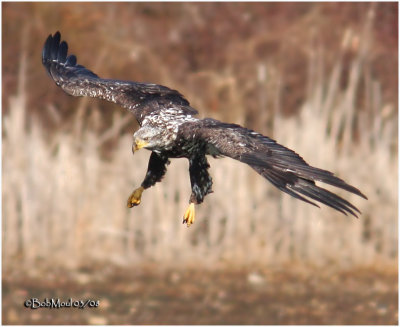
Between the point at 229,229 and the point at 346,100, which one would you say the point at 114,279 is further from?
the point at 346,100

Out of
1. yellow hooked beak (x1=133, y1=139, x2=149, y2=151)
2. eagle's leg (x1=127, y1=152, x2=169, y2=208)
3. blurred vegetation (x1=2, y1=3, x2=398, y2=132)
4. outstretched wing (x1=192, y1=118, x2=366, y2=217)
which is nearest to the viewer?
outstretched wing (x1=192, y1=118, x2=366, y2=217)

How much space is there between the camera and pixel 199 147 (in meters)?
7.11

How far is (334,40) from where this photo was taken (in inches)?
714

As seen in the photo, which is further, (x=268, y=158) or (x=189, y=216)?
(x=189, y=216)

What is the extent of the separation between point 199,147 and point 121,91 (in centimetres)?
143

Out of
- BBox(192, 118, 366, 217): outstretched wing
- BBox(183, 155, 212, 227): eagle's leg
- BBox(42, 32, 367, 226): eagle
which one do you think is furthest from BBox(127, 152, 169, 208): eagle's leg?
BBox(192, 118, 366, 217): outstretched wing

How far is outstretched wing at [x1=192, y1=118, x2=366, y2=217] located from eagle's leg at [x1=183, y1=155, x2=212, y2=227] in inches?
6.1

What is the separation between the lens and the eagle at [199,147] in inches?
262

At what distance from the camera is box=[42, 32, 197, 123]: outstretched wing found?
8055mm

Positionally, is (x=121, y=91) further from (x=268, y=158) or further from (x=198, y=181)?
(x=268, y=158)

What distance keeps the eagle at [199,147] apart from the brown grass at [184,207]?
462 centimetres
